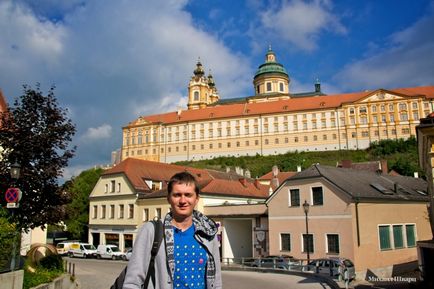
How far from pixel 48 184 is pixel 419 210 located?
25.4 metres

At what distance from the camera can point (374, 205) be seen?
85.8 ft

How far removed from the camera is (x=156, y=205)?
37.7m

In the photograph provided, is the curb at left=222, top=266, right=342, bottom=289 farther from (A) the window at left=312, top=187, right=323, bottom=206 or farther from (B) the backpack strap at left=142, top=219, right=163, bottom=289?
(B) the backpack strap at left=142, top=219, right=163, bottom=289

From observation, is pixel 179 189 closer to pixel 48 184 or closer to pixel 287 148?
pixel 48 184

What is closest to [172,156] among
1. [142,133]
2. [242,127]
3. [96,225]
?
[142,133]

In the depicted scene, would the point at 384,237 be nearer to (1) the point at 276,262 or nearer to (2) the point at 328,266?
(2) the point at 328,266

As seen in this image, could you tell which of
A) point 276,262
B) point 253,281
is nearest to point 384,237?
point 276,262

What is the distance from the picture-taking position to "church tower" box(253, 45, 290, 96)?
135125mm

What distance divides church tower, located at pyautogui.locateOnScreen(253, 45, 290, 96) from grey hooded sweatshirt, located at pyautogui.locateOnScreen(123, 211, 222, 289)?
131m

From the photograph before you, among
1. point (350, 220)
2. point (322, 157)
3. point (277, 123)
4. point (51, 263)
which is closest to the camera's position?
point (51, 263)

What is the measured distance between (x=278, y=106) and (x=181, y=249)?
376 ft

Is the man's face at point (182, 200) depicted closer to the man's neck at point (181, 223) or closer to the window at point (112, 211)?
the man's neck at point (181, 223)

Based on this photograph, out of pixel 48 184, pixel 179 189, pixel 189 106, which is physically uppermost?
pixel 189 106

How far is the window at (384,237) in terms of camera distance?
2625cm
